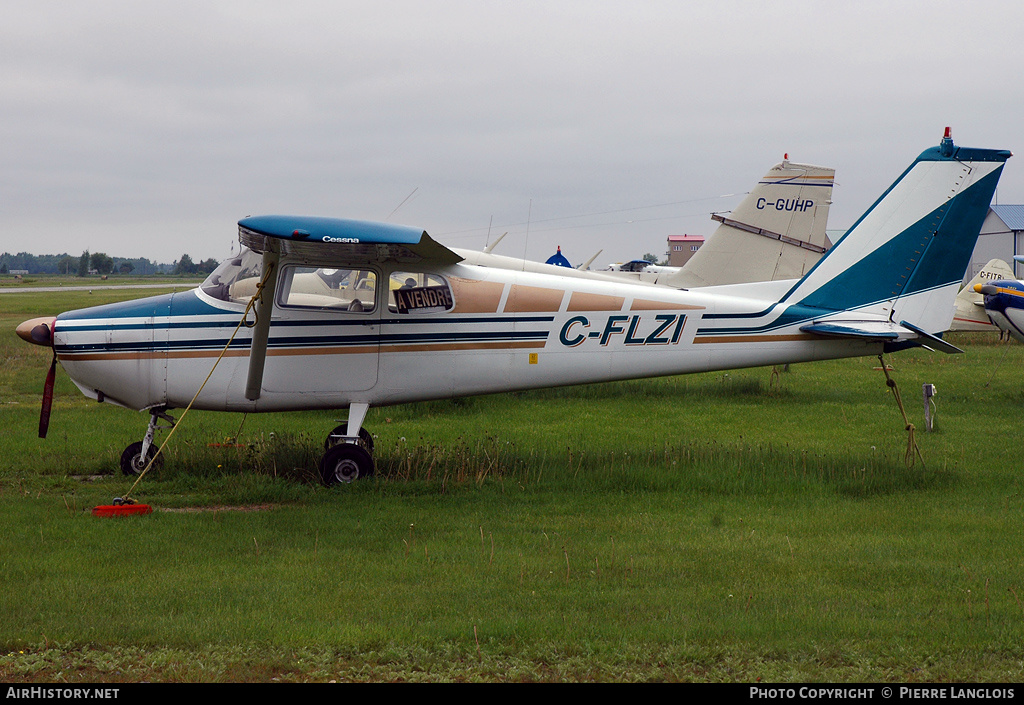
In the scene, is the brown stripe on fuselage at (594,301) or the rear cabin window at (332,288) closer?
the rear cabin window at (332,288)

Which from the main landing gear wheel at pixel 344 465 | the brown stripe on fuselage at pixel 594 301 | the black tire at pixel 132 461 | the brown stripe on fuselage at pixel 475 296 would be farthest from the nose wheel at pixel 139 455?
the brown stripe on fuselage at pixel 594 301

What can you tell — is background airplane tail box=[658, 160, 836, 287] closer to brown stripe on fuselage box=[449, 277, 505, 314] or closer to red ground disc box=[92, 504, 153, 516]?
brown stripe on fuselage box=[449, 277, 505, 314]

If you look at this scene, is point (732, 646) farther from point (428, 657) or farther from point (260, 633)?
point (260, 633)

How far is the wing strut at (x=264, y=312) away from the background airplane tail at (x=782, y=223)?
9.85m

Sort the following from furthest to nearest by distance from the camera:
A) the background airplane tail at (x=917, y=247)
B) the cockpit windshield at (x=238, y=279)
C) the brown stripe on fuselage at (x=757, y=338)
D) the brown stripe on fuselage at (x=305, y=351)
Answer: the background airplane tail at (x=917, y=247) → the brown stripe on fuselage at (x=757, y=338) → the cockpit windshield at (x=238, y=279) → the brown stripe on fuselage at (x=305, y=351)

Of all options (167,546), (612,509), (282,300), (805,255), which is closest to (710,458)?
(612,509)

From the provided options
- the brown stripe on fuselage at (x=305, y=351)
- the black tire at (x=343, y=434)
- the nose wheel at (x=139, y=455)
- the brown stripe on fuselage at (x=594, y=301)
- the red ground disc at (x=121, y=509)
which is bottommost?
the red ground disc at (x=121, y=509)

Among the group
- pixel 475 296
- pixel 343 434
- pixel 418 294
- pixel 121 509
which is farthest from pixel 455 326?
pixel 121 509

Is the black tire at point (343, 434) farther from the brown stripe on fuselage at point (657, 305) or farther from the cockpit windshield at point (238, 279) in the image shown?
the brown stripe on fuselage at point (657, 305)

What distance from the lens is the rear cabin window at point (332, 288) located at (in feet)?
28.8

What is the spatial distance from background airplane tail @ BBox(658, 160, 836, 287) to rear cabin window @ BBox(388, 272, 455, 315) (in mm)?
8402

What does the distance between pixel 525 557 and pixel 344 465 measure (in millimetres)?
2937

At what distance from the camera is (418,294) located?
29.3ft

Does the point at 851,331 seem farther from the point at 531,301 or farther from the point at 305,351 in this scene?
the point at 305,351
